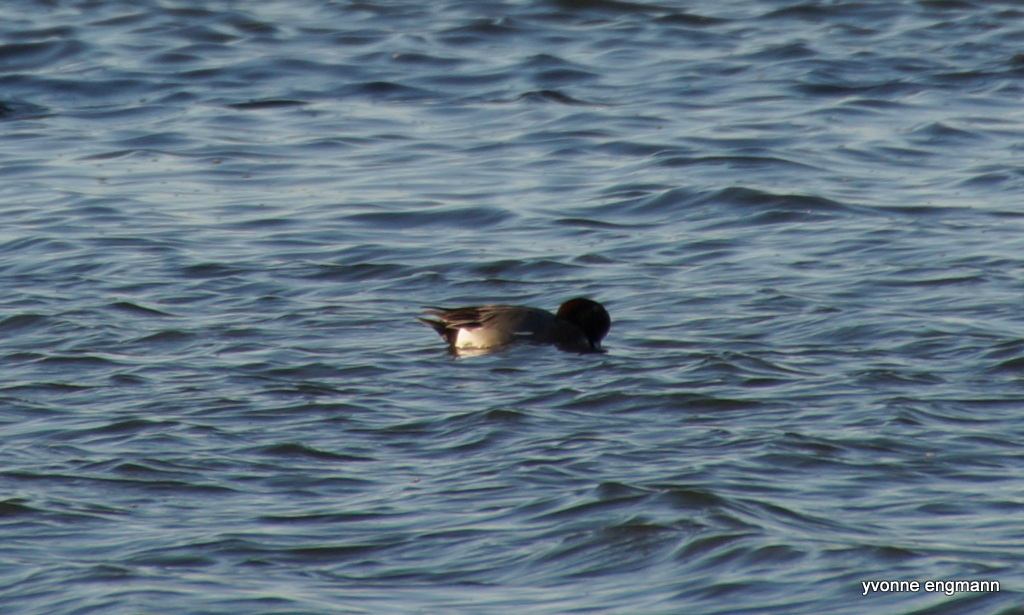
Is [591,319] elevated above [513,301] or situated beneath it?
elevated above

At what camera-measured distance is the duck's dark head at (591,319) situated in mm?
9266

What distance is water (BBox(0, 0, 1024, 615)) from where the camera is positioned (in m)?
6.26

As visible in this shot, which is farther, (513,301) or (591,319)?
(513,301)

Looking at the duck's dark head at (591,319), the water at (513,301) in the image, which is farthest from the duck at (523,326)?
the water at (513,301)

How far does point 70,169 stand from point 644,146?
4.32 meters

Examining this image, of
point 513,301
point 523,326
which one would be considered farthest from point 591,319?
point 513,301

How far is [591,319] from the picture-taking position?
9.30 m

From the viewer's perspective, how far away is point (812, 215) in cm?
1191

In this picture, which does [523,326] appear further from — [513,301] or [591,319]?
[513,301]

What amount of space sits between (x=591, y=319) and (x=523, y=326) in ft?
1.17

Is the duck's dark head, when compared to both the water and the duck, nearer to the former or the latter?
the duck

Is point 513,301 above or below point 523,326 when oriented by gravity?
below

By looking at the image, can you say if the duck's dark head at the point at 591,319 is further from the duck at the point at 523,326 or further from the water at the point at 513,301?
the water at the point at 513,301

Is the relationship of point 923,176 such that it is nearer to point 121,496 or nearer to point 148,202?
point 148,202
